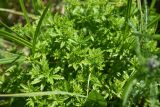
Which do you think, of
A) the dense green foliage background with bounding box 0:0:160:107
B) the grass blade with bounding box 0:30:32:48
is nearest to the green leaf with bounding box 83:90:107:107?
the dense green foliage background with bounding box 0:0:160:107

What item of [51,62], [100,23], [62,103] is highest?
[100,23]

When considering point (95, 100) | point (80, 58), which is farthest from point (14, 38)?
point (95, 100)

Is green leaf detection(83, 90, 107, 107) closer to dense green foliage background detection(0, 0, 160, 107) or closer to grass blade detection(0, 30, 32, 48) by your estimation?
dense green foliage background detection(0, 0, 160, 107)

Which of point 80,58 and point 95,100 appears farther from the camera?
point 80,58

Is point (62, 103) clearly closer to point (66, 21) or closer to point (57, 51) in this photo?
point (57, 51)

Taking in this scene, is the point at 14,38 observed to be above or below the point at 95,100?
above

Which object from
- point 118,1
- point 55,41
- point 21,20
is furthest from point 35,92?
point 21,20

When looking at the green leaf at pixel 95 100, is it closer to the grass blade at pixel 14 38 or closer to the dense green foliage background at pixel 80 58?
the dense green foliage background at pixel 80 58

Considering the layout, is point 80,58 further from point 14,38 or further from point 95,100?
point 14,38
